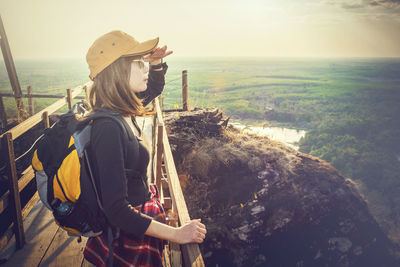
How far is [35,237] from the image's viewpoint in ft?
8.96

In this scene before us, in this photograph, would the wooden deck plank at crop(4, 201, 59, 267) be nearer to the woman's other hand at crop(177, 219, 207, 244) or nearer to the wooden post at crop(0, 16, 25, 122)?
the woman's other hand at crop(177, 219, 207, 244)

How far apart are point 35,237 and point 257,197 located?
11.2 metres

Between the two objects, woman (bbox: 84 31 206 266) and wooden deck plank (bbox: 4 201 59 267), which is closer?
woman (bbox: 84 31 206 266)

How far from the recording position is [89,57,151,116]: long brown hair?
1.34 metres

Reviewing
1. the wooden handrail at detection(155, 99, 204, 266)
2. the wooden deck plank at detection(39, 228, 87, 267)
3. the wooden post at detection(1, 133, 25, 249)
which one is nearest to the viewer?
the wooden handrail at detection(155, 99, 204, 266)

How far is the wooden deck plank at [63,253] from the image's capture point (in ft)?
7.75

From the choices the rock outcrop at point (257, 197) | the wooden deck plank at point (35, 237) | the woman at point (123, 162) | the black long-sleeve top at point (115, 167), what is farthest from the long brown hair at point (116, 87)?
the rock outcrop at point (257, 197)

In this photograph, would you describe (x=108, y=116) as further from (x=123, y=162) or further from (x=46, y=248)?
(x=46, y=248)

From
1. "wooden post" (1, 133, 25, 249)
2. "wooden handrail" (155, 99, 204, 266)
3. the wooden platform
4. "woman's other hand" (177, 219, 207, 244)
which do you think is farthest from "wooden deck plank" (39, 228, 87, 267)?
"woman's other hand" (177, 219, 207, 244)

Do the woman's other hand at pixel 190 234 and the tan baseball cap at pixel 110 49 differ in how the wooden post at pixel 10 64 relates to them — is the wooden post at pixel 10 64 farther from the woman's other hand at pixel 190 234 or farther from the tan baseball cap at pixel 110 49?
the woman's other hand at pixel 190 234

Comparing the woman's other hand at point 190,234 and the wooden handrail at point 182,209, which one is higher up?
the woman's other hand at point 190,234

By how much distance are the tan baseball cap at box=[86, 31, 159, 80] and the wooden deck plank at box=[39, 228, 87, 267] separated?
6.26ft

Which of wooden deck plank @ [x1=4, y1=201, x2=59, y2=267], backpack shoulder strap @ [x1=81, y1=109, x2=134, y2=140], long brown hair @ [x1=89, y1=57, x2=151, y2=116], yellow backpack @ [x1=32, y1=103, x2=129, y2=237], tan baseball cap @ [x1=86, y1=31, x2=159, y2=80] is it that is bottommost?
wooden deck plank @ [x1=4, y1=201, x2=59, y2=267]

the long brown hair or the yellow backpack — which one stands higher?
the long brown hair
